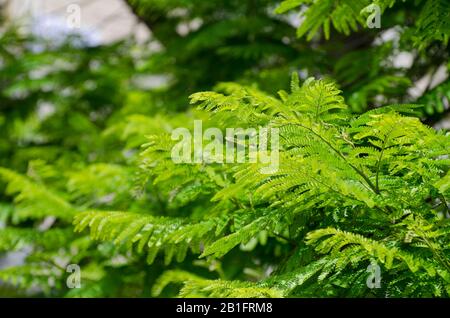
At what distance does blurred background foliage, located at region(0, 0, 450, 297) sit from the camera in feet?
8.36

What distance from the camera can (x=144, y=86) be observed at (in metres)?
4.52

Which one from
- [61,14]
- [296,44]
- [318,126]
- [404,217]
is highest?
[61,14]

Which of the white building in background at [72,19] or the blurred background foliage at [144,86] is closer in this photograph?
the blurred background foliage at [144,86]

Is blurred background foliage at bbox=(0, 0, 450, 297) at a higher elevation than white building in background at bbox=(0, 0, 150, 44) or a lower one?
lower

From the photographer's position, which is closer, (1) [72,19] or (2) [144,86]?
(1) [72,19]

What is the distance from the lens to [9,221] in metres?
4.05

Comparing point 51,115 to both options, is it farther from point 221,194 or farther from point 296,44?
point 221,194

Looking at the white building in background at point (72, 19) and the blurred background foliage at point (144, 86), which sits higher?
the white building in background at point (72, 19)

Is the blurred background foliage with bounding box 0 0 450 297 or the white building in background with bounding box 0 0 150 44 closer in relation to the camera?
the blurred background foliage with bounding box 0 0 450 297

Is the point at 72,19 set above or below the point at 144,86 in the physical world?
below

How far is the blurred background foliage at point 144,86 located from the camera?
2.55m

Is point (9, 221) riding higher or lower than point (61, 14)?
lower
